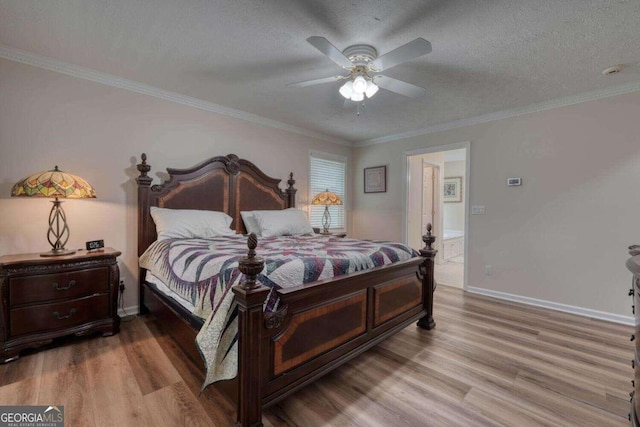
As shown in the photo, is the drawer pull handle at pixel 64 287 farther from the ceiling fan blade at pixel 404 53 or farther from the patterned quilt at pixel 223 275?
the ceiling fan blade at pixel 404 53

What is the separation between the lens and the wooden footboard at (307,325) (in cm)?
139

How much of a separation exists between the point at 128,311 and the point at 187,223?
1138 mm

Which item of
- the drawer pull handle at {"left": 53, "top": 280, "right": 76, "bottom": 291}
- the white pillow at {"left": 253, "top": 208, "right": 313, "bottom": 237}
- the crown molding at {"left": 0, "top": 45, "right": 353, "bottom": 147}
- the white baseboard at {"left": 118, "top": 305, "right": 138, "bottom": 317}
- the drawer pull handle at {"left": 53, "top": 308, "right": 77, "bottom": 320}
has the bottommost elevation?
the white baseboard at {"left": 118, "top": 305, "right": 138, "bottom": 317}

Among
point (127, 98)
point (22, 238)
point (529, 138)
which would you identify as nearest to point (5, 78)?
point (127, 98)

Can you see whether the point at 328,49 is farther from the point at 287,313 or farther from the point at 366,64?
the point at 287,313

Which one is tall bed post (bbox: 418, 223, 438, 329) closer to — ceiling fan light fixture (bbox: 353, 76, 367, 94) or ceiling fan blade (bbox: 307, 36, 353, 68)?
ceiling fan light fixture (bbox: 353, 76, 367, 94)

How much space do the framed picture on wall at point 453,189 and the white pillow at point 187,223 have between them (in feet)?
20.9

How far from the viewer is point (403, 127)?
14.6 feet

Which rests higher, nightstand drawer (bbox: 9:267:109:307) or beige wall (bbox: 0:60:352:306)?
beige wall (bbox: 0:60:352:306)

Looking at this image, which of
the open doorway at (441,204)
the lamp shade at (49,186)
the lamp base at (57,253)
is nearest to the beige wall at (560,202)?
the open doorway at (441,204)

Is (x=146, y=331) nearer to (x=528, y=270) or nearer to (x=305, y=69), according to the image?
(x=305, y=69)

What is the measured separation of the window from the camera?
4.93m

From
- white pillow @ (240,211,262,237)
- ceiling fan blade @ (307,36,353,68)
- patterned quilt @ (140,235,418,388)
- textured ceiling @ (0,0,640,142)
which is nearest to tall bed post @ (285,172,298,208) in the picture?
white pillow @ (240,211,262,237)

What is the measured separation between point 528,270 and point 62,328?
485 cm
